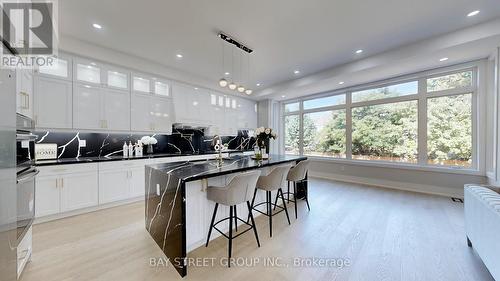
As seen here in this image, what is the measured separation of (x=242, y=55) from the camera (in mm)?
3758

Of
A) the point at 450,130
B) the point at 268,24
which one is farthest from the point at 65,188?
the point at 450,130

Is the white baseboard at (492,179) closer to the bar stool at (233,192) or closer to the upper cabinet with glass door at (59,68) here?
the bar stool at (233,192)

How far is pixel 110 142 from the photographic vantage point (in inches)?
153

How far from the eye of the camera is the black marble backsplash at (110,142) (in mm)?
3338

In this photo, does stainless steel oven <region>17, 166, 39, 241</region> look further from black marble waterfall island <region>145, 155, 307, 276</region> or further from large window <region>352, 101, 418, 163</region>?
large window <region>352, 101, 418, 163</region>

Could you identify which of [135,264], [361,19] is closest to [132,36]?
[135,264]

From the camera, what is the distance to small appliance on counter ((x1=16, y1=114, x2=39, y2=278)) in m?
1.41

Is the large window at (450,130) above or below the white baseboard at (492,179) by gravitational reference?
above

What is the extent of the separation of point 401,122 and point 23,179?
6.54m

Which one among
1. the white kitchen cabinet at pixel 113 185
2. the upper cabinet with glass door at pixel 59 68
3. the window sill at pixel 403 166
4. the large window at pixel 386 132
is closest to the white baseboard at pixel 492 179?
the window sill at pixel 403 166

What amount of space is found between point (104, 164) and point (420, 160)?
675 cm

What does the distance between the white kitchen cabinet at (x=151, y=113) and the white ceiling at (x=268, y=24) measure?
903 mm

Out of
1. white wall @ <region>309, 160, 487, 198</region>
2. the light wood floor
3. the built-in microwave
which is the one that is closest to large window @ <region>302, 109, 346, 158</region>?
white wall @ <region>309, 160, 487, 198</region>

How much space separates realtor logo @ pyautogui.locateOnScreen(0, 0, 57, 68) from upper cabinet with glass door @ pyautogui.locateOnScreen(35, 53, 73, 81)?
64mm
